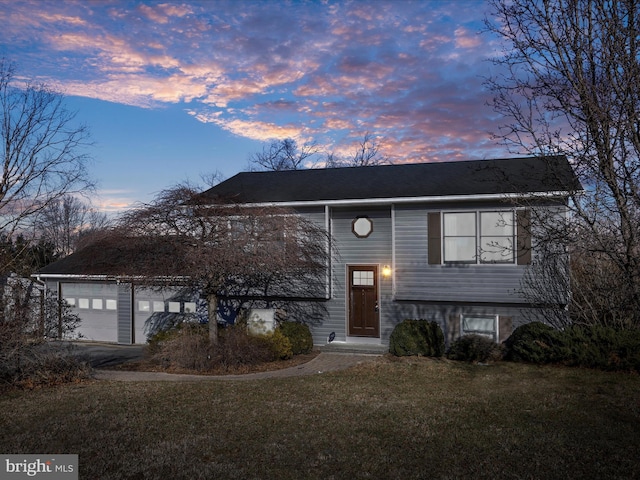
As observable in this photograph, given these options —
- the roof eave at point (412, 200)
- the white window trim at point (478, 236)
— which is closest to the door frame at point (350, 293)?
the roof eave at point (412, 200)

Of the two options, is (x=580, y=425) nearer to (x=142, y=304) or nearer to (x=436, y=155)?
(x=142, y=304)

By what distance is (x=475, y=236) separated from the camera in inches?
555

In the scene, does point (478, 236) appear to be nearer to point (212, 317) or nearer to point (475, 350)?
point (475, 350)

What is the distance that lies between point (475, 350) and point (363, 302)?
3671 millimetres

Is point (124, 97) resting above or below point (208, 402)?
above

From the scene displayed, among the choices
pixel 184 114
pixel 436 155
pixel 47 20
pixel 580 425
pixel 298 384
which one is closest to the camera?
pixel 580 425

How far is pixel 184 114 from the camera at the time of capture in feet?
58.0

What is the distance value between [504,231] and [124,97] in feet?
37.8

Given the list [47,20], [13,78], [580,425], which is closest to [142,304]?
[13,78]

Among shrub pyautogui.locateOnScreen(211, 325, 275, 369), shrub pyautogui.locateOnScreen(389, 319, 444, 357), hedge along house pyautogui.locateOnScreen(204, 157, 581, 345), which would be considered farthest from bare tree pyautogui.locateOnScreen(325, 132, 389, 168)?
shrub pyautogui.locateOnScreen(211, 325, 275, 369)

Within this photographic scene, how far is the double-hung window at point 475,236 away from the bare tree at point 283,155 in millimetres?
23854

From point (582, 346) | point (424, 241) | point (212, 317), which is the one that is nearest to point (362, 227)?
point (424, 241)

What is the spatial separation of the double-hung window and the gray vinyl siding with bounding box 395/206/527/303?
20 cm

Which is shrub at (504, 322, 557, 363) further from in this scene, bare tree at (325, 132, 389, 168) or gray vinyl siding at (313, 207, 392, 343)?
bare tree at (325, 132, 389, 168)
